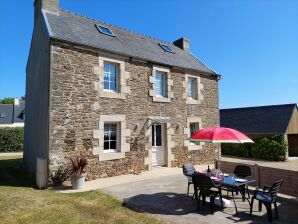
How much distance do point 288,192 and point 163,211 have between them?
3.72 meters

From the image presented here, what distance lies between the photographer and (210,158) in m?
14.6

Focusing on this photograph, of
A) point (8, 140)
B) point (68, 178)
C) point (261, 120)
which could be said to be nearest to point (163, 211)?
point (68, 178)

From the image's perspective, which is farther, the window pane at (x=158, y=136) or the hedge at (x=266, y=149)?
the hedge at (x=266, y=149)

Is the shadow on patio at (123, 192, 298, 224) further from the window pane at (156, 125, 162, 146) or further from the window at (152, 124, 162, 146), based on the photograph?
the window pane at (156, 125, 162, 146)

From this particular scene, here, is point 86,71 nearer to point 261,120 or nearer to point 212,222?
point 212,222

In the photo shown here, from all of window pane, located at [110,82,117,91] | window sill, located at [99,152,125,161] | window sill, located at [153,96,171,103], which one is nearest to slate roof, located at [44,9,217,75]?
window pane, located at [110,82,117,91]

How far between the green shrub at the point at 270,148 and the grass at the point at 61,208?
44.5ft

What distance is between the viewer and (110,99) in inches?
416

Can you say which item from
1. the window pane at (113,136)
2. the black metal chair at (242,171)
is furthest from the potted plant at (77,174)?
the black metal chair at (242,171)

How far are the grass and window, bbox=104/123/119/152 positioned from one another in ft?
9.72

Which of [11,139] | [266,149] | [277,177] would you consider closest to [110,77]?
[277,177]

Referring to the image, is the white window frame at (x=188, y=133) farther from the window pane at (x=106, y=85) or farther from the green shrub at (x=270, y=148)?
the green shrub at (x=270, y=148)

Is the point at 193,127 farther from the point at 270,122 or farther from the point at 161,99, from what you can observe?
the point at 270,122

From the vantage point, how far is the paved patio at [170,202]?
566 cm
